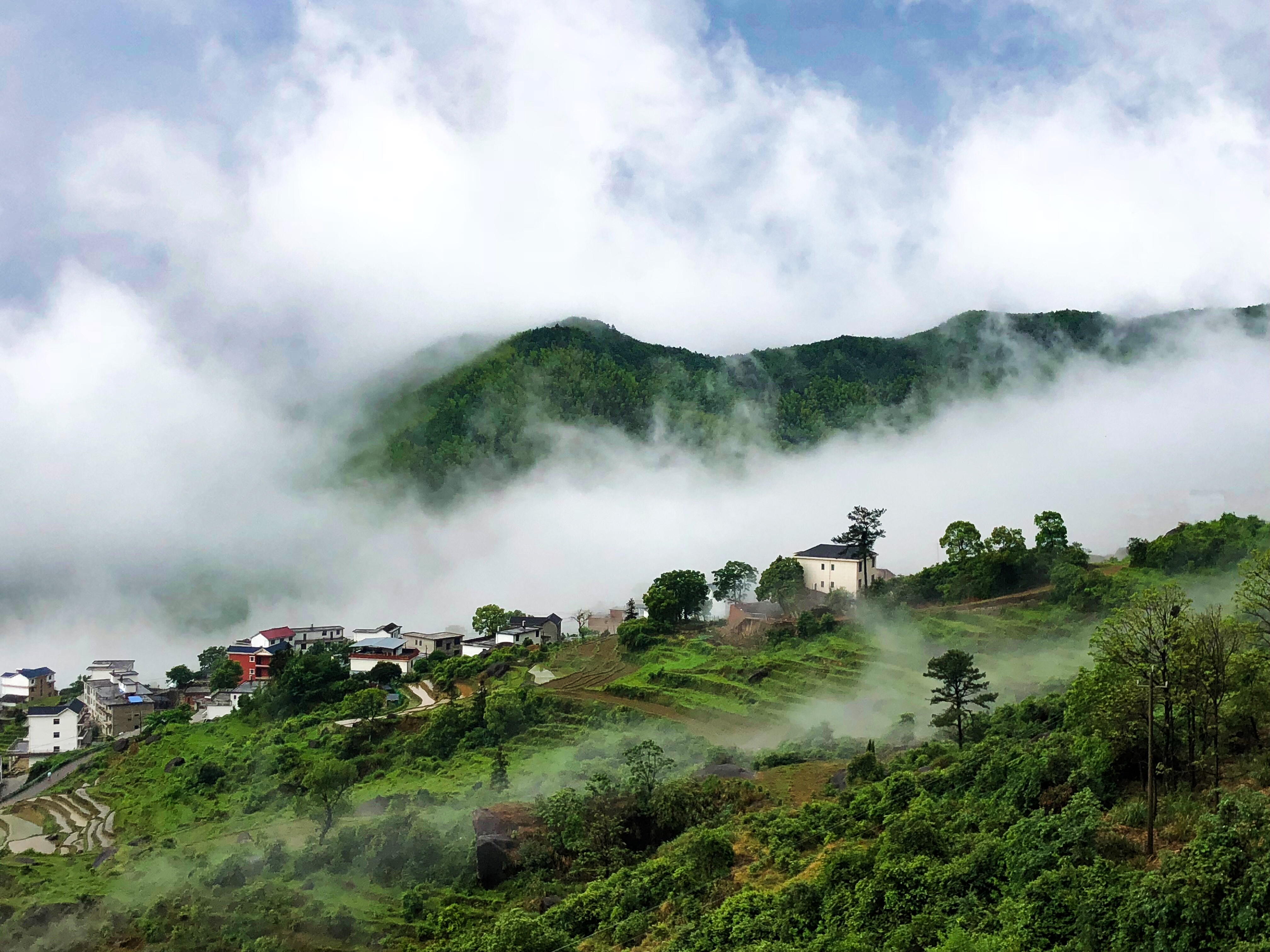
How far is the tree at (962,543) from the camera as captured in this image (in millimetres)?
62719

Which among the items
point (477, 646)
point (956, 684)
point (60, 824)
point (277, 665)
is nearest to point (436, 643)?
point (477, 646)

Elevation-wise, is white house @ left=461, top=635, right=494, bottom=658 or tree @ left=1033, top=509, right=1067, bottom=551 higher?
tree @ left=1033, top=509, right=1067, bottom=551

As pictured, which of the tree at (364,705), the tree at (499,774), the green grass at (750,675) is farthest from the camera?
the tree at (364,705)

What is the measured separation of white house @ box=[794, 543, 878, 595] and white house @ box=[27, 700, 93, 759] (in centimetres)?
6469

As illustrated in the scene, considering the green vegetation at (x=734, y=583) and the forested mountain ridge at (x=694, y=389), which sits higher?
the forested mountain ridge at (x=694, y=389)

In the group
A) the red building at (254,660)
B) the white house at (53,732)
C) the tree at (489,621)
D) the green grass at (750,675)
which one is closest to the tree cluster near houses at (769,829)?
the green grass at (750,675)

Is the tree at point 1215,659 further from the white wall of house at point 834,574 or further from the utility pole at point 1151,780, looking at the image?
the white wall of house at point 834,574

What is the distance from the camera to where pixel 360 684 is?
72938 millimetres

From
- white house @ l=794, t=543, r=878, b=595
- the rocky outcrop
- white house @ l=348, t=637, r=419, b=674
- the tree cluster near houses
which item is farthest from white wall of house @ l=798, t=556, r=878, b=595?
the rocky outcrop

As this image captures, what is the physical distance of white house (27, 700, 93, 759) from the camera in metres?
77.2

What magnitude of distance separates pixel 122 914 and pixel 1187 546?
5669 cm

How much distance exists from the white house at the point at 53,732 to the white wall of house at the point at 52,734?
0.03 m

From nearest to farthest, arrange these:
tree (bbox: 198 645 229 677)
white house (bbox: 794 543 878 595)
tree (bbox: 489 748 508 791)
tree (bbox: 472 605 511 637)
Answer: tree (bbox: 489 748 508 791)
white house (bbox: 794 543 878 595)
tree (bbox: 472 605 511 637)
tree (bbox: 198 645 229 677)

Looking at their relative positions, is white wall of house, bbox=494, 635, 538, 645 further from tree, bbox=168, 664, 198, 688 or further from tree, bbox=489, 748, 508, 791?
tree, bbox=168, 664, 198, 688
